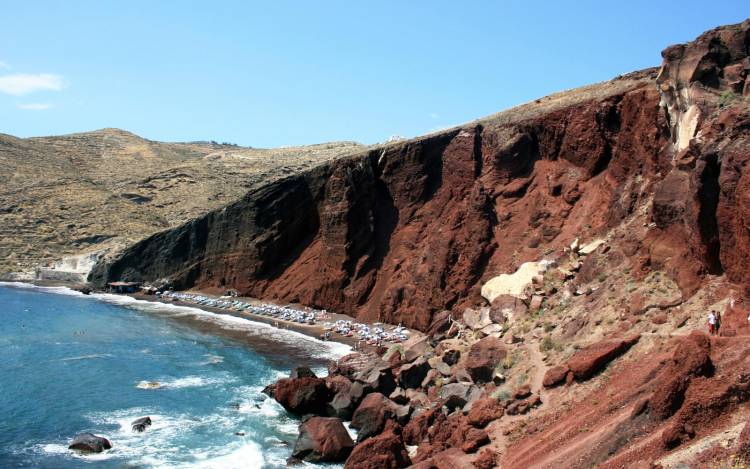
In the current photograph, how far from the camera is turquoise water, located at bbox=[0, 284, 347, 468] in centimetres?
2784

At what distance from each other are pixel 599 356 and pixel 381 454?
368 inches

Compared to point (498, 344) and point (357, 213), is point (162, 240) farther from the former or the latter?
point (498, 344)

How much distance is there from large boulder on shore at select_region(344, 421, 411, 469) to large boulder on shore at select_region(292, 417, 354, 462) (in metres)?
2.03

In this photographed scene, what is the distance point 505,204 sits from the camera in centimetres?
4778

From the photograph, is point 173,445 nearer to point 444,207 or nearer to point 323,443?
point 323,443

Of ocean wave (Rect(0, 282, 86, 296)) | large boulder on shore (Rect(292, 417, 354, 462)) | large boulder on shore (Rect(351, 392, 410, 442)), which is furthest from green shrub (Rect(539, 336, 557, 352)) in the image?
ocean wave (Rect(0, 282, 86, 296))

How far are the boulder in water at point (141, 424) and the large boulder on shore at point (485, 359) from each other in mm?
16795

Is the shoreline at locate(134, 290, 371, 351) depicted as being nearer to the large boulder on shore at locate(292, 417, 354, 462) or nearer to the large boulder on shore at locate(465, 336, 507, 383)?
the large boulder on shore at locate(292, 417, 354, 462)

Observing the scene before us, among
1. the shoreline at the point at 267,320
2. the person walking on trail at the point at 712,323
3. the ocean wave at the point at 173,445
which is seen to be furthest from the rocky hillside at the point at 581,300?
the shoreline at the point at 267,320

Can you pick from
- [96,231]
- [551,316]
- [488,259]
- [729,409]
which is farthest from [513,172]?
[96,231]

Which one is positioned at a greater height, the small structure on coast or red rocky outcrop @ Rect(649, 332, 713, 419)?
red rocky outcrop @ Rect(649, 332, 713, 419)

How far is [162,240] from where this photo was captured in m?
86.0

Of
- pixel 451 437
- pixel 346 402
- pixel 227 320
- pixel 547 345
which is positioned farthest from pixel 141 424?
pixel 227 320

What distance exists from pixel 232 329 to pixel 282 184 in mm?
20349
